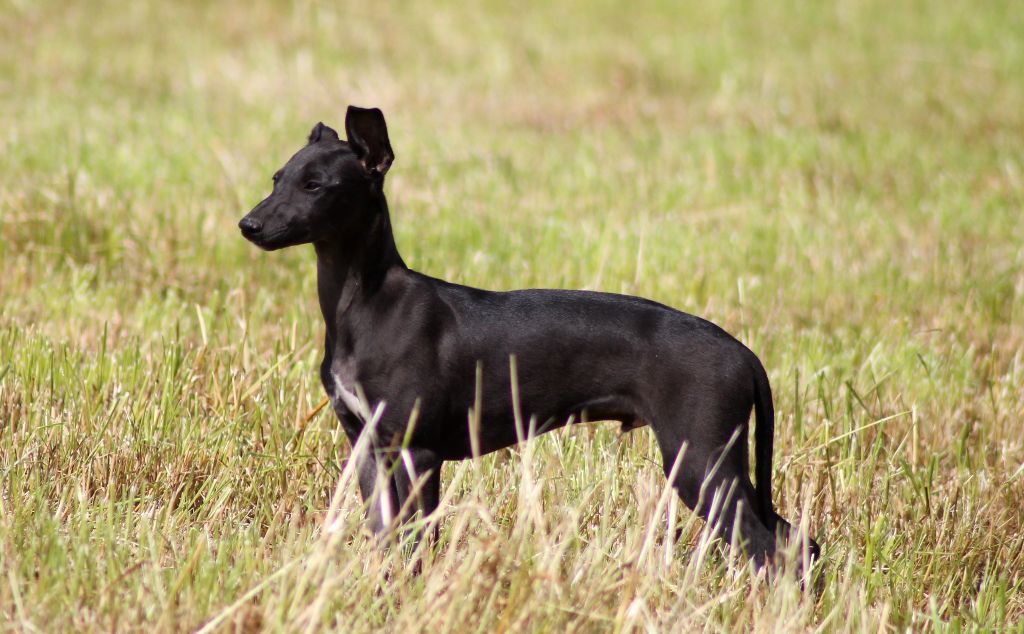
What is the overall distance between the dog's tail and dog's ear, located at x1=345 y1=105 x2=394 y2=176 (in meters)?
1.32

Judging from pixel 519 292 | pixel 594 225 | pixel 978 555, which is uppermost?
pixel 519 292

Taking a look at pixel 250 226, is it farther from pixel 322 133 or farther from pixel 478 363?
pixel 478 363

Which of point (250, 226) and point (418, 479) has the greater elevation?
point (250, 226)

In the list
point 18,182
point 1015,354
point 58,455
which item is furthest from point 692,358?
point 18,182

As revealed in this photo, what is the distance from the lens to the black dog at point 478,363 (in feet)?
11.8

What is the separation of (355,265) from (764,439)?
1403mm

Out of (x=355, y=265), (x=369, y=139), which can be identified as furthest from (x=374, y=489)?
(x=369, y=139)

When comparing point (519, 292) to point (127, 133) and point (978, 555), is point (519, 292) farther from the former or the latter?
point (127, 133)

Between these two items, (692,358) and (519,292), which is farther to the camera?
(519,292)

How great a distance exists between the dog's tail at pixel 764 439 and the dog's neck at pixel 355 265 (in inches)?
46.5

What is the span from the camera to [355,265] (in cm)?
380

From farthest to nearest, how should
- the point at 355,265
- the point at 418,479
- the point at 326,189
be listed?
the point at 355,265
the point at 326,189
the point at 418,479

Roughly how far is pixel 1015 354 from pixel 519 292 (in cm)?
338

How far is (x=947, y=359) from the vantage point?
5.82 metres
